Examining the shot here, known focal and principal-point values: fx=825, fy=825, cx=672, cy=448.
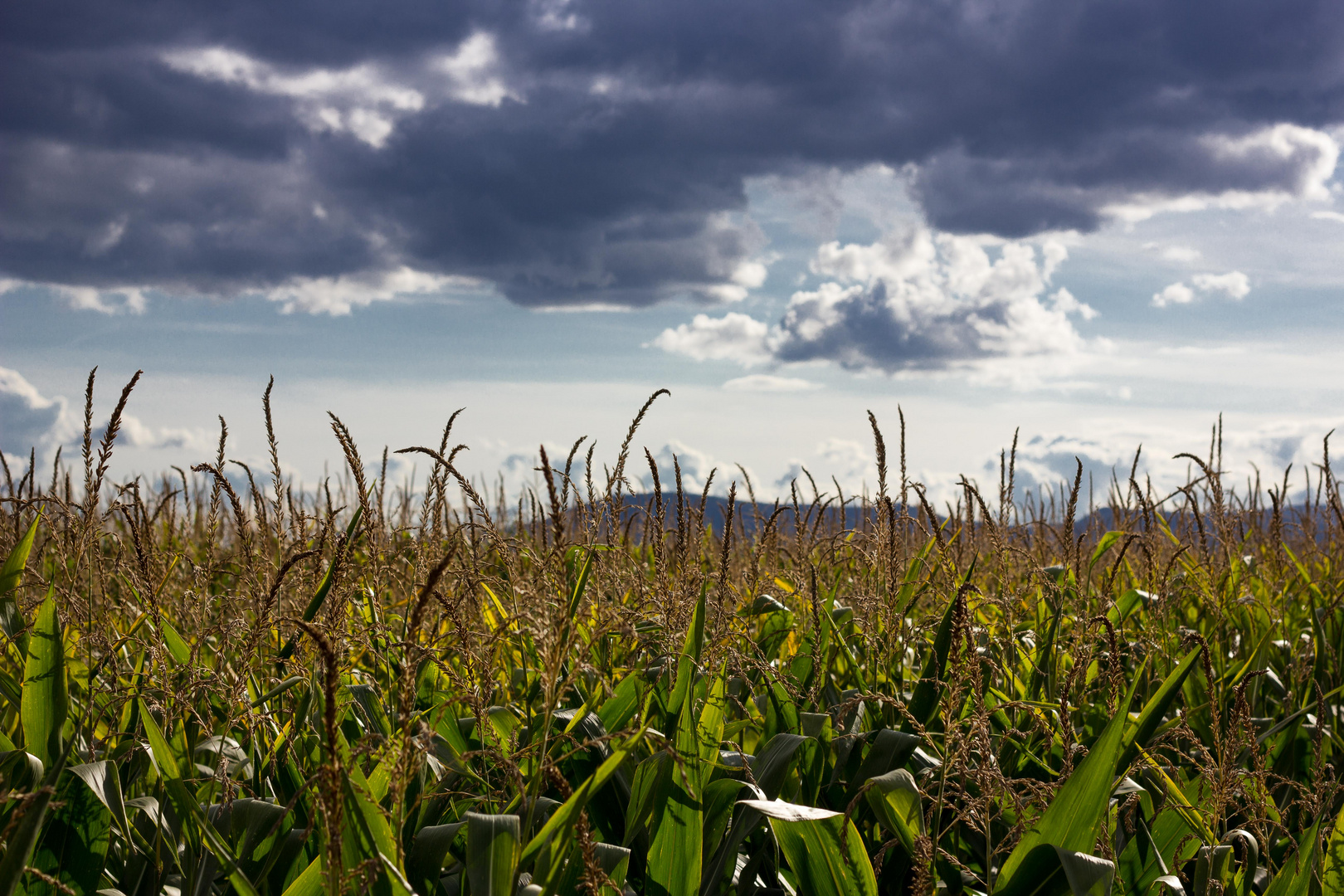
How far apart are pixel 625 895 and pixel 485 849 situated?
39cm

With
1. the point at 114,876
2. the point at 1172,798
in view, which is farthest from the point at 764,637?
the point at 114,876

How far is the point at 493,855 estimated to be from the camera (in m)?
1.37

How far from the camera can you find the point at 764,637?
11.0 feet

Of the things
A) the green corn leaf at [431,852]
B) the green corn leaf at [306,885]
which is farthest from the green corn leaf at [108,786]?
the green corn leaf at [431,852]

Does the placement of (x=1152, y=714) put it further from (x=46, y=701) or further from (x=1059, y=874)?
(x=46, y=701)

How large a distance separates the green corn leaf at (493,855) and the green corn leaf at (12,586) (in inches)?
53.7

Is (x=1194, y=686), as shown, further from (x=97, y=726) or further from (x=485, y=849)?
(x=97, y=726)

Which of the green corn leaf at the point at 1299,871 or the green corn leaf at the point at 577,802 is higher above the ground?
the green corn leaf at the point at 577,802

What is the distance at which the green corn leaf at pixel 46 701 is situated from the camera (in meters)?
1.81

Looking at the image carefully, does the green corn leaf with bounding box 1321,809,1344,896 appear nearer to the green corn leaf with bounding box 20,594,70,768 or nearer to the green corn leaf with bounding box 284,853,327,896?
the green corn leaf with bounding box 284,853,327,896

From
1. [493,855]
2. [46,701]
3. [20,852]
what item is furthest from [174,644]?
[493,855]

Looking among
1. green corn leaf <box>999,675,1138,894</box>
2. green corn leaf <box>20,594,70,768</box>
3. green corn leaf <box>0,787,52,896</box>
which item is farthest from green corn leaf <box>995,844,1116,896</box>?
green corn leaf <box>20,594,70,768</box>

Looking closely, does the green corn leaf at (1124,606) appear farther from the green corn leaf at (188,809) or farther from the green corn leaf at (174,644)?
the green corn leaf at (174,644)

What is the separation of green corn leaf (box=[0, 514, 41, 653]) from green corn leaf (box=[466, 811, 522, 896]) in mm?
1365
